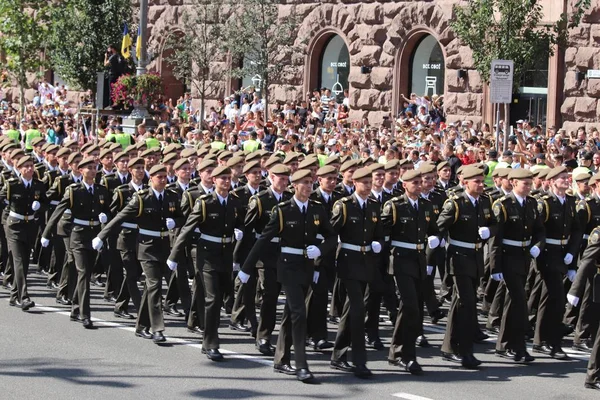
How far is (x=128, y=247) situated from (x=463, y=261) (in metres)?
3.91

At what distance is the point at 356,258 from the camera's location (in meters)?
12.0

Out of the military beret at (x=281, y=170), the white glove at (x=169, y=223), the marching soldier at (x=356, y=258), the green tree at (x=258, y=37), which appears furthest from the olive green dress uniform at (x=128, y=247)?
the green tree at (x=258, y=37)

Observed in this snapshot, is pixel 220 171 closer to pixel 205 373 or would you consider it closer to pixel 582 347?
pixel 205 373

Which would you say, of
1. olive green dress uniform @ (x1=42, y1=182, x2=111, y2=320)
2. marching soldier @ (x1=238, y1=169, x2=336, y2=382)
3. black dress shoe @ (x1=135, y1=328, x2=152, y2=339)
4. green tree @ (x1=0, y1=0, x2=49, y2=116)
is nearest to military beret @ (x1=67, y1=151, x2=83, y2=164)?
olive green dress uniform @ (x1=42, y1=182, x2=111, y2=320)

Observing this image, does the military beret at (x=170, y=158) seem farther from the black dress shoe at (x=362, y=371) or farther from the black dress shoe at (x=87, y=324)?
the black dress shoe at (x=362, y=371)

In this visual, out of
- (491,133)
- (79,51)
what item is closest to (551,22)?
(491,133)

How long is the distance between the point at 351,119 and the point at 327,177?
19.2 meters

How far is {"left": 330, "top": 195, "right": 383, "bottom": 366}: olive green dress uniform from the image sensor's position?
1188 cm

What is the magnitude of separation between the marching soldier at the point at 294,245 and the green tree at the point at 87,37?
22.4 meters

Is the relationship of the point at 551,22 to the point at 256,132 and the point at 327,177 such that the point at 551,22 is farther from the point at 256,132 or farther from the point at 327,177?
the point at 327,177

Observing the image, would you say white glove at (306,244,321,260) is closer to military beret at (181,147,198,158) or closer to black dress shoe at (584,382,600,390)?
black dress shoe at (584,382,600,390)

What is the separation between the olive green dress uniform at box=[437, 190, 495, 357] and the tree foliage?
489 inches

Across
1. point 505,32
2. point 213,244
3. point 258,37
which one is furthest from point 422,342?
point 258,37

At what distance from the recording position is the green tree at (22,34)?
127 ft
